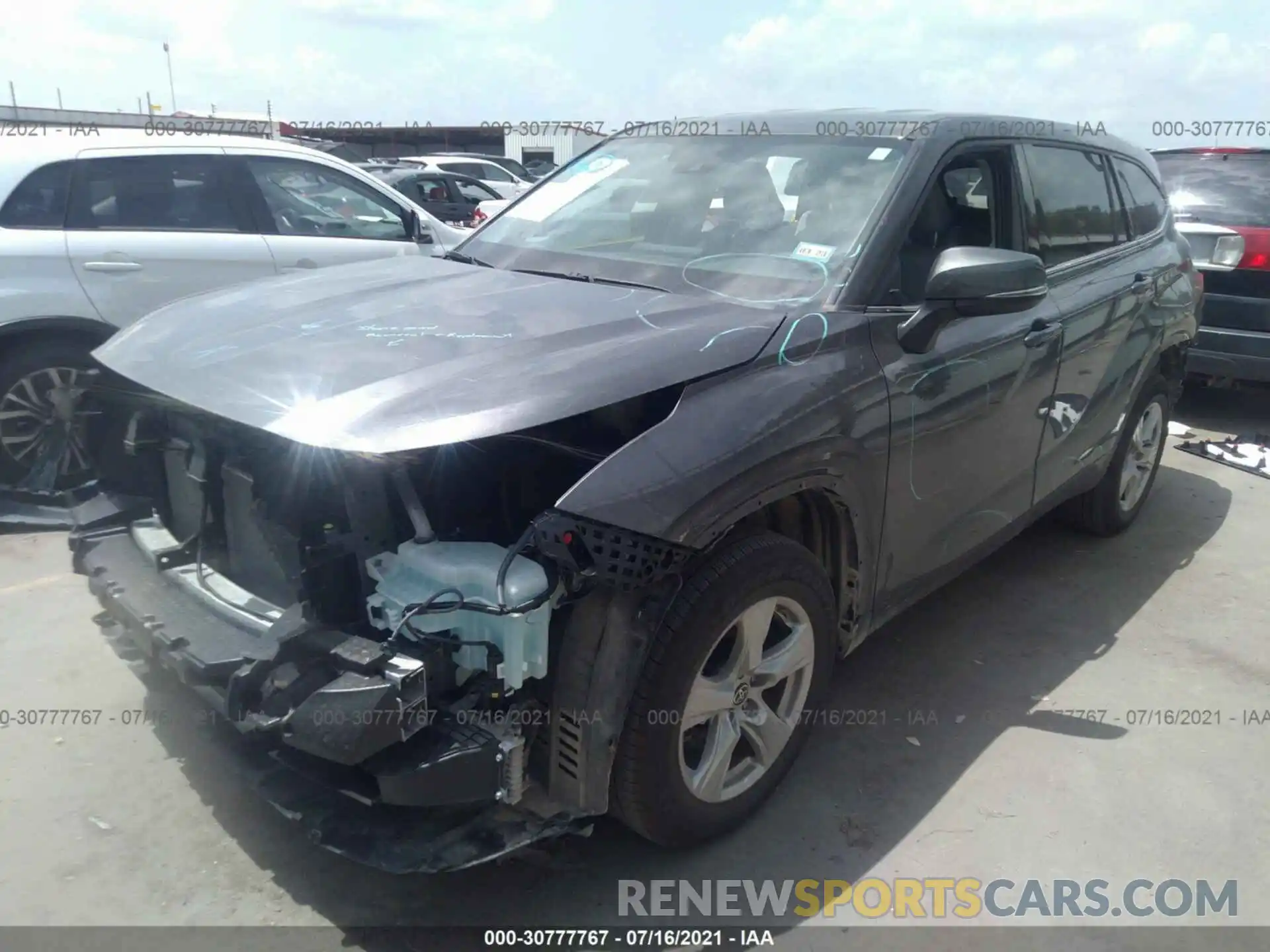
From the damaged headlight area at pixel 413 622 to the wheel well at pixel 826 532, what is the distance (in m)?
0.57

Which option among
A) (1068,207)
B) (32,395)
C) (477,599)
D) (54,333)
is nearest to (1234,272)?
(1068,207)

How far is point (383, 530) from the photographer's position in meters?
2.32

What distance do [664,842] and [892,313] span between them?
5.29ft

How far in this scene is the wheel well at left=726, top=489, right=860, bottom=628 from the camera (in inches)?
108

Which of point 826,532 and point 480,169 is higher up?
point 480,169

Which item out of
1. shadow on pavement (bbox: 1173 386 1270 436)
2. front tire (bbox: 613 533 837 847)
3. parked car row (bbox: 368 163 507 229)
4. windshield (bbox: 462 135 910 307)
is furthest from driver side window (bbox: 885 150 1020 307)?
parked car row (bbox: 368 163 507 229)

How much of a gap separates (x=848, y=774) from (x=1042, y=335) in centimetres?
170

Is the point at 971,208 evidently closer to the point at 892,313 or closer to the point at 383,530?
the point at 892,313

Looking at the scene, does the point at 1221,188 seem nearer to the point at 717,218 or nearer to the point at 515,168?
the point at 717,218

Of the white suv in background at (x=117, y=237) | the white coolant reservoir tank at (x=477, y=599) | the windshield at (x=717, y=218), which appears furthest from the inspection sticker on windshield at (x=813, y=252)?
the white suv in background at (x=117, y=237)

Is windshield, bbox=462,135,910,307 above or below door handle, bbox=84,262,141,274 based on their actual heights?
above

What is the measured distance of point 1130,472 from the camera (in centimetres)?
493

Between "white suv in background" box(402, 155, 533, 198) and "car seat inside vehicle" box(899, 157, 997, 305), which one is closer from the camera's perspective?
"car seat inside vehicle" box(899, 157, 997, 305)

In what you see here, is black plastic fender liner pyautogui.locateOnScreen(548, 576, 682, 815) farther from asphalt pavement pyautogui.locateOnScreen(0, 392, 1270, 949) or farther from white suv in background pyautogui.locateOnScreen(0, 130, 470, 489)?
white suv in background pyautogui.locateOnScreen(0, 130, 470, 489)
